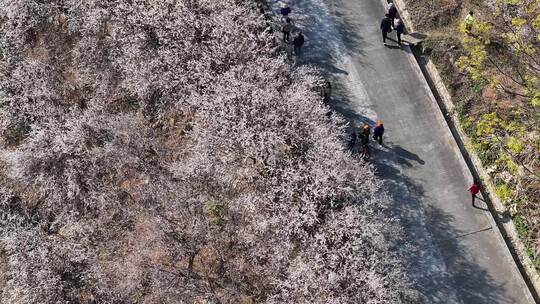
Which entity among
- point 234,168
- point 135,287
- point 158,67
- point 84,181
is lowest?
point 135,287

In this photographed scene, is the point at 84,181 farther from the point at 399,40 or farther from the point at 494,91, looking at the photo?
the point at 494,91

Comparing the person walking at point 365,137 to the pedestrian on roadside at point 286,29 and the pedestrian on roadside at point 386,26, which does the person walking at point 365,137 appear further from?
the pedestrian on roadside at point 286,29

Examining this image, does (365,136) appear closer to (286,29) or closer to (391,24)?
(391,24)

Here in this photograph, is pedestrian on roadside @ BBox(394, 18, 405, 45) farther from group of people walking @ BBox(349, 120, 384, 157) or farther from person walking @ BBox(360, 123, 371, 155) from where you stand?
person walking @ BBox(360, 123, 371, 155)

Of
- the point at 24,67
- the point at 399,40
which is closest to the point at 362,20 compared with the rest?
the point at 399,40

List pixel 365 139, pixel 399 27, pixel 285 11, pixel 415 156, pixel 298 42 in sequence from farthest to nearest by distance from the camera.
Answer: pixel 285 11, pixel 298 42, pixel 399 27, pixel 415 156, pixel 365 139

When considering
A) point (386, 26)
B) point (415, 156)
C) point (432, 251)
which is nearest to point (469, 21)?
point (386, 26)

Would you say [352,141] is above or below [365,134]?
below
